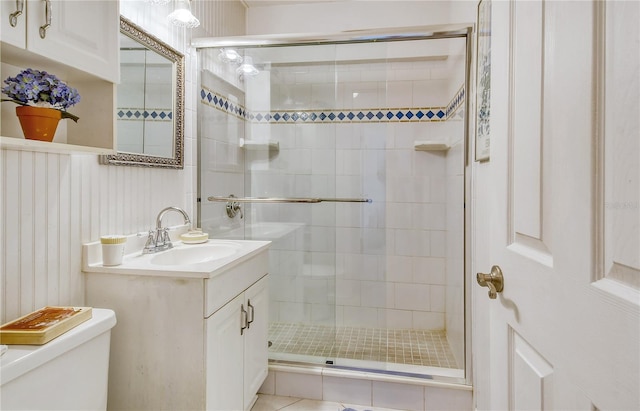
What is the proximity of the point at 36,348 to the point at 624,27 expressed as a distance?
133 cm

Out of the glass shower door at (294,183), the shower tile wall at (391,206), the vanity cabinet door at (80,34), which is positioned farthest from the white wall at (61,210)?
the shower tile wall at (391,206)

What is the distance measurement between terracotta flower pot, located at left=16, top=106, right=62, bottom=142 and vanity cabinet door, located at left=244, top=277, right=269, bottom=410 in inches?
37.5

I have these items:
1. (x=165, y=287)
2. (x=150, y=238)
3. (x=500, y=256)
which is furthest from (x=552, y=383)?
(x=150, y=238)

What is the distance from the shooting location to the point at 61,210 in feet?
3.93

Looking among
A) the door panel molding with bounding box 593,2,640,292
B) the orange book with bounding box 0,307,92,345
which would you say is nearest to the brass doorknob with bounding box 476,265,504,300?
the door panel molding with bounding box 593,2,640,292

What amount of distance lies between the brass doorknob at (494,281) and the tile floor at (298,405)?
131cm

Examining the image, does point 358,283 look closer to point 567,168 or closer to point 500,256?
point 500,256

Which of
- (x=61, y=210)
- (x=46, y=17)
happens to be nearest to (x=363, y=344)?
(x=61, y=210)

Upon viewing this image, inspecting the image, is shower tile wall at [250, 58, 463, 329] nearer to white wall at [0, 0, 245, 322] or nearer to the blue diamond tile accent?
the blue diamond tile accent

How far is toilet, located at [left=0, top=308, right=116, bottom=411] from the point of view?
0.80 metres

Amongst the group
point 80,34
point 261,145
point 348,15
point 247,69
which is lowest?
point 261,145

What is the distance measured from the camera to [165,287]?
48.4 inches

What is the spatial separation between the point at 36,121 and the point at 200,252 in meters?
0.91

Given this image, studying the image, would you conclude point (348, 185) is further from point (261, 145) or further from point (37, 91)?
point (37, 91)
